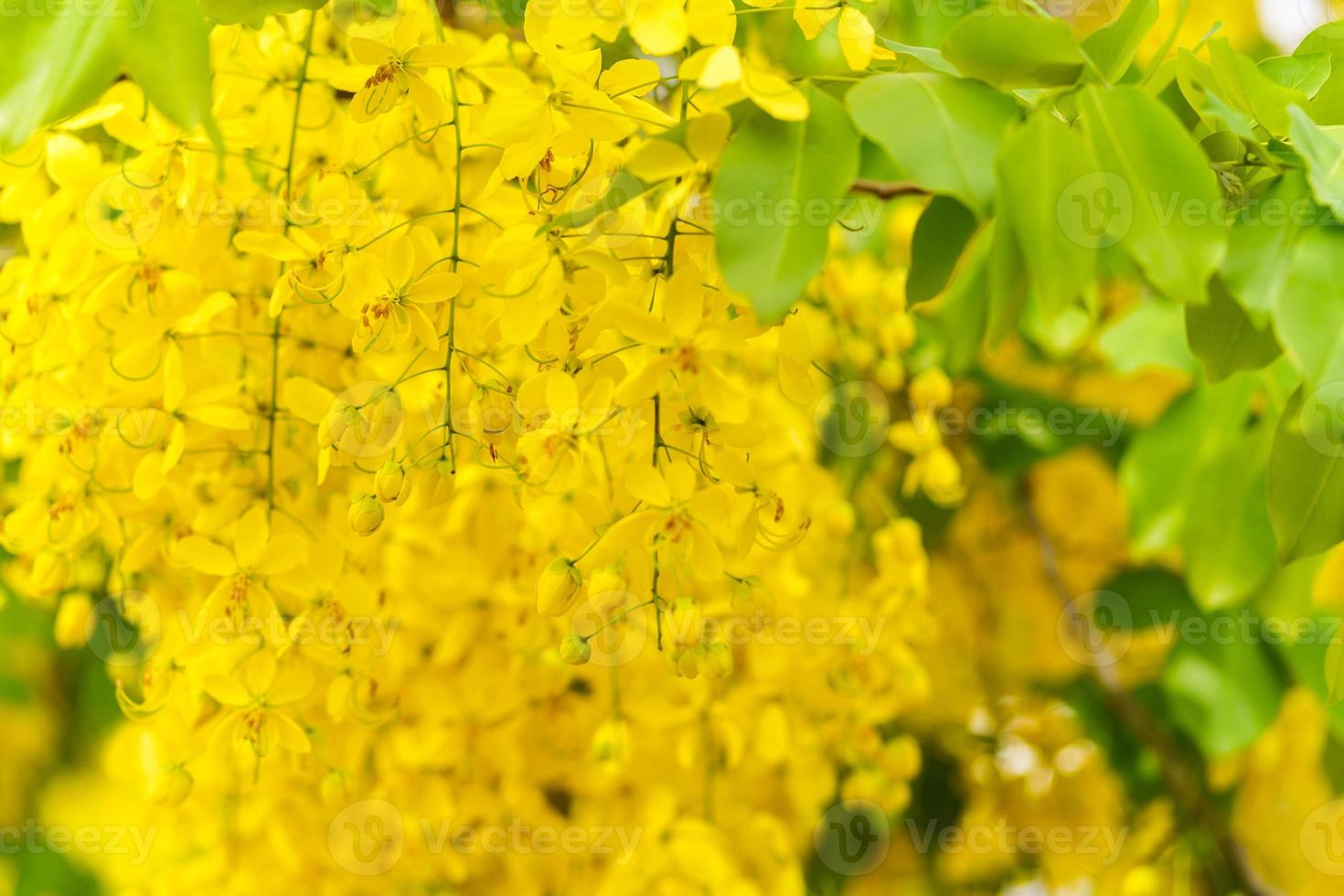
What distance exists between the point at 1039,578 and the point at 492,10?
102cm

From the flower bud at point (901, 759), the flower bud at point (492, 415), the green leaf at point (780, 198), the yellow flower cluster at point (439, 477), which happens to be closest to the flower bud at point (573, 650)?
the yellow flower cluster at point (439, 477)

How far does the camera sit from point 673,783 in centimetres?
95

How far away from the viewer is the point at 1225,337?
23.6 inches

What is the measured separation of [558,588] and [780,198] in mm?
215

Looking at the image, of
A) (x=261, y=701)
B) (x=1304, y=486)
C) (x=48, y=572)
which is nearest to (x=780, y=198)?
(x=1304, y=486)

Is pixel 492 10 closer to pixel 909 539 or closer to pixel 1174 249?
pixel 1174 249

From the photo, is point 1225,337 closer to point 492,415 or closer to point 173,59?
point 492,415

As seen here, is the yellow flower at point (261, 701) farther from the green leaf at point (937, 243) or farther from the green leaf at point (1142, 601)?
the green leaf at point (1142, 601)

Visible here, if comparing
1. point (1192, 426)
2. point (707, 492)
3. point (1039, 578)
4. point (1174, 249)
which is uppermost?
point (1174, 249)

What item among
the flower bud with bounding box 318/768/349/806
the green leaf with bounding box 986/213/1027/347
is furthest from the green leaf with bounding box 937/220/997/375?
the flower bud with bounding box 318/768/349/806

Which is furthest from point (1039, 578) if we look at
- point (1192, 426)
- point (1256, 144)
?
point (1256, 144)

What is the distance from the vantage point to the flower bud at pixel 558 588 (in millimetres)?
580

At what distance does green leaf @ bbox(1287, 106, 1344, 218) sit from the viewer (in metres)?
0.51

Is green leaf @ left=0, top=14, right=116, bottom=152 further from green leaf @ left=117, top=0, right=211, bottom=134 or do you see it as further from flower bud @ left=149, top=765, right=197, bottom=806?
flower bud @ left=149, top=765, right=197, bottom=806
